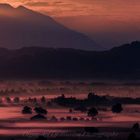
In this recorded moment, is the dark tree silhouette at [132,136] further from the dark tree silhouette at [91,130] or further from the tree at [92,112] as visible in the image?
the tree at [92,112]

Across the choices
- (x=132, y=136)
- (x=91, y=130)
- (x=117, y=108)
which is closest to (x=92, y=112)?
(x=117, y=108)

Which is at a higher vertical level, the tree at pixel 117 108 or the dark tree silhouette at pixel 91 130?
the tree at pixel 117 108

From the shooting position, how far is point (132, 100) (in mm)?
110250

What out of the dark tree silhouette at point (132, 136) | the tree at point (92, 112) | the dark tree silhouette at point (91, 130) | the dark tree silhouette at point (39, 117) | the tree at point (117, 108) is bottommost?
the dark tree silhouette at point (132, 136)

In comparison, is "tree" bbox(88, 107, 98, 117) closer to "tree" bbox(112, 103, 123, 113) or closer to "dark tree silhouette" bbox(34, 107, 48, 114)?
"tree" bbox(112, 103, 123, 113)

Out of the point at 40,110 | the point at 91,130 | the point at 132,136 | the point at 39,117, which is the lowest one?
the point at 132,136

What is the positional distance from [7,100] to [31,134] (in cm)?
3020

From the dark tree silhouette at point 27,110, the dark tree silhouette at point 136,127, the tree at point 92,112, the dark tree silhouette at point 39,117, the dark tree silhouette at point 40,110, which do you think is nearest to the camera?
the dark tree silhouette at point 136,127

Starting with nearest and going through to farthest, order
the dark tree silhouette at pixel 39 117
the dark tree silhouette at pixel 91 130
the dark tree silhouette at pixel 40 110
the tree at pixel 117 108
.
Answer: the dark tree silhouette at pixel 91 130 → the dark tree silhouette at pixel 39 117 → the dark tree silhouette at pixel 40 110 → the tree at pixel 117 108

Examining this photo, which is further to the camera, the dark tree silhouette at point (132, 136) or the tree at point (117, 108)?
the tree at point (117, 108)

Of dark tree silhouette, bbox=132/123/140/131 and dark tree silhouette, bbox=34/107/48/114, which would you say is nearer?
dark tree silhouette, bbox=132/123/140/131

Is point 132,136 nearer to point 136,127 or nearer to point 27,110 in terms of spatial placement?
point 136,127

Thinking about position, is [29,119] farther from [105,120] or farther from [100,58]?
[100,58]

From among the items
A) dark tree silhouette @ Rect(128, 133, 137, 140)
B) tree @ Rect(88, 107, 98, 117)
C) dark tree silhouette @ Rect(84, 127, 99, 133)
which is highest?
tree @ Rect(88, 107, 98, 117)
